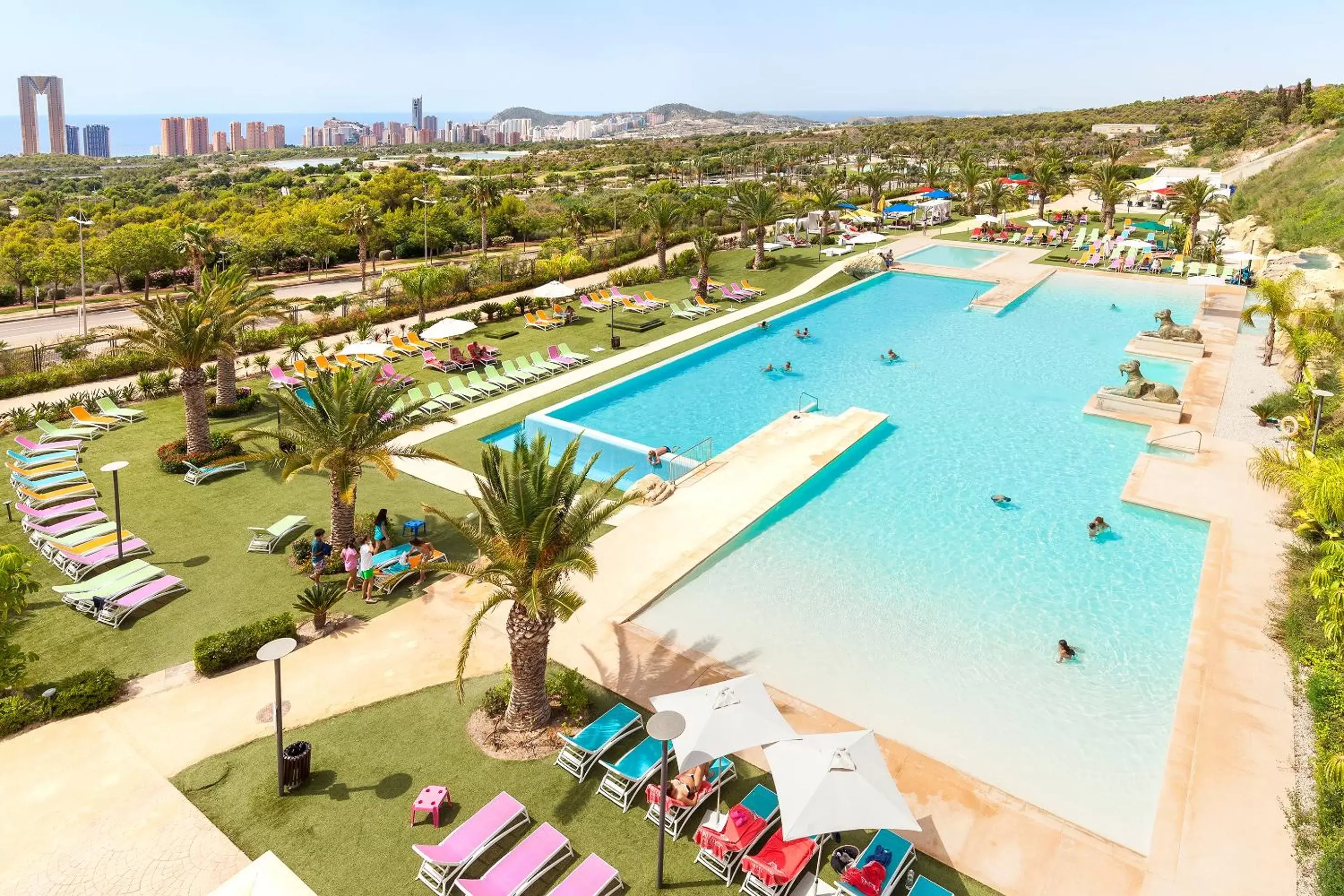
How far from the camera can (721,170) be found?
9281 cm

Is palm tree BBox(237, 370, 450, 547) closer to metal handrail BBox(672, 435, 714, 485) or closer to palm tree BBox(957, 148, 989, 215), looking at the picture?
metal handrail BBox(672, 435, 714, 485)

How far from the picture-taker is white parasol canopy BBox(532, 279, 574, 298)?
96.8ft

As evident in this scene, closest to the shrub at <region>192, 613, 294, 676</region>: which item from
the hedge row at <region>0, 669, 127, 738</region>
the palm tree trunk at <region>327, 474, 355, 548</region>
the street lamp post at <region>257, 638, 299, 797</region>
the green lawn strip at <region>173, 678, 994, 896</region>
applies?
the hedge row at <region>0, 669, 127, 738</region>

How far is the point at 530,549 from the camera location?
30.6 ft

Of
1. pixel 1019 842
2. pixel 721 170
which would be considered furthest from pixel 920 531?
pixel 721 170

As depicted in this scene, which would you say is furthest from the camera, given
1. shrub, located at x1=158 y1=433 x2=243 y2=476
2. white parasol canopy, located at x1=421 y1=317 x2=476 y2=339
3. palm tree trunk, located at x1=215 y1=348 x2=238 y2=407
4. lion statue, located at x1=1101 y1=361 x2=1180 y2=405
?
white parasol canopy, located at x1=421 y1=317 x2=476 y2=339

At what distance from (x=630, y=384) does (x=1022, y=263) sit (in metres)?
26.6

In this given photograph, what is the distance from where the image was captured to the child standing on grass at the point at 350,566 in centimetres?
1341

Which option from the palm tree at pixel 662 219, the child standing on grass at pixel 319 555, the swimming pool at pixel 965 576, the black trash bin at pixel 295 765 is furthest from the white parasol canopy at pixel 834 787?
the palm tree at pixel 662 219

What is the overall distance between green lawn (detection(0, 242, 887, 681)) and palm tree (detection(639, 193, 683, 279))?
12169 millimetres

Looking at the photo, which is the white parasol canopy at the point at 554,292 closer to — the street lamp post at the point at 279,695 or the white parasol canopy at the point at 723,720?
the street lamp post at the point at 279,695

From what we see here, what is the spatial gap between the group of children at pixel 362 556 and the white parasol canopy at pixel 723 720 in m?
5.63

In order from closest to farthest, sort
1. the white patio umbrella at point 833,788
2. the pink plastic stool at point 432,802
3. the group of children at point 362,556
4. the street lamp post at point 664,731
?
the street lamp post at point 664,731, the white patio umbrella at point 833,788, the pink plastic stool at point 432,802, the group of children at point 362,556

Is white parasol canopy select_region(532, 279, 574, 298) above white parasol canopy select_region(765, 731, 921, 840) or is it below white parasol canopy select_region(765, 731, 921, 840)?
above
